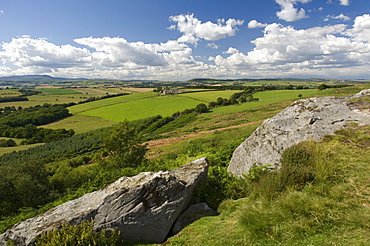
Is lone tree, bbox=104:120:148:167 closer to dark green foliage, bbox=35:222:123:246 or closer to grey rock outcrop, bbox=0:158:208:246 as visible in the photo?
grey rock outcrop, bbox=0:158:208:246

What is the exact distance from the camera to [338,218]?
4.95 m

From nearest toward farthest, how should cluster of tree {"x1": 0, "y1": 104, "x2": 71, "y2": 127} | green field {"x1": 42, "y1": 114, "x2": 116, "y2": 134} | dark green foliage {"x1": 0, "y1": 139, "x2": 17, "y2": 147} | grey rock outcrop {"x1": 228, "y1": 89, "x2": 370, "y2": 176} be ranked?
1. grey rock outcrop {"x1": 228, "y1": 89, "x2": 370, "y2": 176}
2. dark green foliage {"x1": 0, "y1": 139, "x2": 17, "y2": 147}
3. green field {"x1": 42, "y1": 114, "x2": 116, "y2": 134}
4. cluster of tree {"x1": 0, "y1": 104, "x2": 71, "y2": 127}

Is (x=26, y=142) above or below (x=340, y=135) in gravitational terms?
below

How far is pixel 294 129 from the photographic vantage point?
34.4 ft

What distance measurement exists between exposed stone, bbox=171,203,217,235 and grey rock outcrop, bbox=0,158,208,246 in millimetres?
181

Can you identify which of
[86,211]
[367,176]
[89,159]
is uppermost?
[367,176]

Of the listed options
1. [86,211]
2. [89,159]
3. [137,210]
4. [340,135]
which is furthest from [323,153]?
[89,159]

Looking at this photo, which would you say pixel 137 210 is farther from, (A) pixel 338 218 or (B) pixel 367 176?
(B) pixel 367 176

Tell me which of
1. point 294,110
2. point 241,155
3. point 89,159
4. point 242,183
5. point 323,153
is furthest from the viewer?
point 89,159

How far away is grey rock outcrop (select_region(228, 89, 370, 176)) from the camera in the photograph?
9.73 meters

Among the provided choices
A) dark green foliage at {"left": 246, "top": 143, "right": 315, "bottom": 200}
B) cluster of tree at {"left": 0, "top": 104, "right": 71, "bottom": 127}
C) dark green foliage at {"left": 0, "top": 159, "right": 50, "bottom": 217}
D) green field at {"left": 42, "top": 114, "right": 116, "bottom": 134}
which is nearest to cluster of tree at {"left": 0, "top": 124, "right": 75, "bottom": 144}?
green field at {"left": 42, "top": 114, "right": 116, "bottom": 134}

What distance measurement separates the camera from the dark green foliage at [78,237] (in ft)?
18.4

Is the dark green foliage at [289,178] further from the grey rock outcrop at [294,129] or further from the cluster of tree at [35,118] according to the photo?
the cluster of tree at [35,118]

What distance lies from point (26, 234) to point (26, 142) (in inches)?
3665
